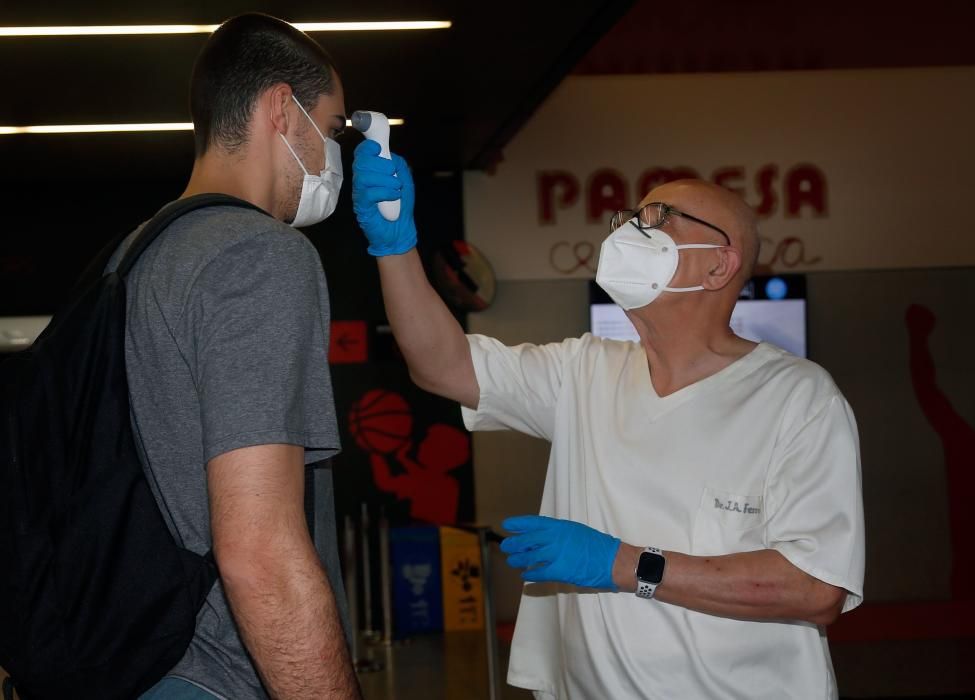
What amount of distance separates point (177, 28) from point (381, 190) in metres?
1.92

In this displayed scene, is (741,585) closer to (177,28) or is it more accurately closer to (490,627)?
(490,627)

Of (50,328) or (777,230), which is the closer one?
(50,328)

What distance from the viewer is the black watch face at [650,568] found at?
1842mm

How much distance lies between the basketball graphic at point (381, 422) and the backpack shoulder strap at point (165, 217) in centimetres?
503

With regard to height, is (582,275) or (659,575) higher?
(582,275)

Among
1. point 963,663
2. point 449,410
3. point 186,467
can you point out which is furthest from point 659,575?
point 449,410

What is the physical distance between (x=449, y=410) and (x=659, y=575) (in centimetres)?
461

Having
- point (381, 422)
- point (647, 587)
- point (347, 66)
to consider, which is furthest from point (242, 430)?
point (381, 422)

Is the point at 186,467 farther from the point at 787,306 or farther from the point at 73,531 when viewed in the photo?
the point at 787,306

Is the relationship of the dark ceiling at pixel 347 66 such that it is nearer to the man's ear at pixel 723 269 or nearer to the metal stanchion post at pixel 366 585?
the man's ear at pixel 723 269

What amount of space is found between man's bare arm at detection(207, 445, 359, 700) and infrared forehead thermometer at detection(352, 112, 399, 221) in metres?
0.88

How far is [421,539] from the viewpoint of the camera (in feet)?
20.5

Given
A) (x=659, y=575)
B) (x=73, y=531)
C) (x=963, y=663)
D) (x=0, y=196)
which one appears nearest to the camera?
(x=73, y=531)

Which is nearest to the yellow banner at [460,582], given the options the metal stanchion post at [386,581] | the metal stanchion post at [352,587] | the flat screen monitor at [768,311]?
the metal stanchion post at [386,581]
